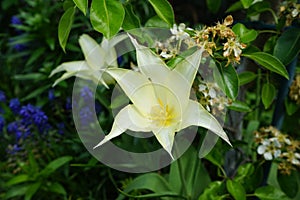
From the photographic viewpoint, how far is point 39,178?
134cm

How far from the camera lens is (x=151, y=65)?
2.58 ft

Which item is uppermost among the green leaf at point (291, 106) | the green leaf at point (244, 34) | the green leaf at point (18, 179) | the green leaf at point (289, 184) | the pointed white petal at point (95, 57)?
the green leaf at point (244, 34)

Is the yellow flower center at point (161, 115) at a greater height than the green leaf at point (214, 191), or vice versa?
the yellow flower center at point (161, 115)

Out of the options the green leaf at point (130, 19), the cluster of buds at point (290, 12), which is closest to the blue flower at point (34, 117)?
the green leaf at point (130, 19)

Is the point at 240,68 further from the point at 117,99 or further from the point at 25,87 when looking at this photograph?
the point at 25,87

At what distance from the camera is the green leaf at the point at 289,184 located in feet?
3.71

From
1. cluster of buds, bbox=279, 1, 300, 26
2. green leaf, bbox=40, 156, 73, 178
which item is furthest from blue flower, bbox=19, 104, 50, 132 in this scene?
cluster of buds, bbox=279, 1, 300, 26

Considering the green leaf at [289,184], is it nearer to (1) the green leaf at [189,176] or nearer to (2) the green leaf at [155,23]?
(1) the green leaf at [189,176]

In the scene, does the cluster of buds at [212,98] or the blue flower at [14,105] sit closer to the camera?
the cluster of buds at [212,98]

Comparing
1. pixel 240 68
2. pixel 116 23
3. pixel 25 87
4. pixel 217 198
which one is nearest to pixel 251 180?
pixel 217 198

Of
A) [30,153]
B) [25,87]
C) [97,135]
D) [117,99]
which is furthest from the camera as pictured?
[25,87]

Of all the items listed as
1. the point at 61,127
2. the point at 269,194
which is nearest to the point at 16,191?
the point at 61,127

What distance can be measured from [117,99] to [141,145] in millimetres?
322

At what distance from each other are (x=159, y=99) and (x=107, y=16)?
160 millimetres
